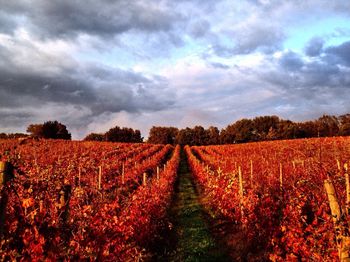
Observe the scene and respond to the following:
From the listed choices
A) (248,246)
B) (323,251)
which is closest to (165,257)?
(248,246)

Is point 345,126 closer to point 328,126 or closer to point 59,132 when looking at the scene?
point 328,126

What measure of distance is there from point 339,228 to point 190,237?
22.2 ft

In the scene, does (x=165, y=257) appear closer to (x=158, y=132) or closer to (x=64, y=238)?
(x=64, y=238)

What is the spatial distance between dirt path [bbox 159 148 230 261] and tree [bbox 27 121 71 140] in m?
51.7

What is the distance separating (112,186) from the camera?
20.2 meters

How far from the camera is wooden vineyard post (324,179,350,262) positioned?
5.55 m

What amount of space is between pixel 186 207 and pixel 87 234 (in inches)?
436

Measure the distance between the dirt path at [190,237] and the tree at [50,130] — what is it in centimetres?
5173

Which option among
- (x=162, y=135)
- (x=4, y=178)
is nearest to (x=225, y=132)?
(x=162, y=135)

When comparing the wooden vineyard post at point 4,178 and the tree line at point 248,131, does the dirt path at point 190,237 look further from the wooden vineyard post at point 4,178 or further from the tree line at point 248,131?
the tree line at point 248,131

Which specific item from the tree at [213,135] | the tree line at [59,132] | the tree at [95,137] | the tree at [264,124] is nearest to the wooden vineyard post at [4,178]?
the tree line at [59,132]

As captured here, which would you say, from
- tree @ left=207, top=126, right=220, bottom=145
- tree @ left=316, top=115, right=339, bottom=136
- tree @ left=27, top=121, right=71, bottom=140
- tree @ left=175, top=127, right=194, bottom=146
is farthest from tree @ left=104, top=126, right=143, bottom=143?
tree @ left=316, top=115, right=339, bottom=136

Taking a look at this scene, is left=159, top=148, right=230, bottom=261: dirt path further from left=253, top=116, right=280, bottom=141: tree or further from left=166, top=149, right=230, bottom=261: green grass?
left=253, top=116, right=280, bottom=141: tree

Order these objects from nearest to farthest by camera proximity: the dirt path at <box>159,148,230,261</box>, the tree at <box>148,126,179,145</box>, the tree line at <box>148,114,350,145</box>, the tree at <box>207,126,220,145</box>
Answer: the dirt path at <box>159,148,230,261</box> < the tree line at <box>148,114,350,145</box> < the tree at <box>207,126,220,145</box> < the tree at <box>148,126,179,145</box>
